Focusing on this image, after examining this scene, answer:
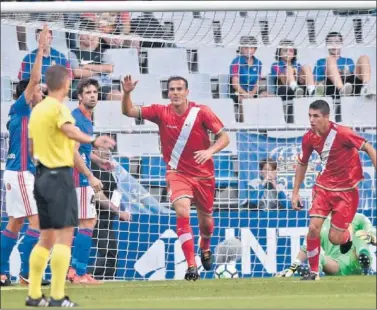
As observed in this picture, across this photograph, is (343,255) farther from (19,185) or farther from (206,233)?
(19,185)

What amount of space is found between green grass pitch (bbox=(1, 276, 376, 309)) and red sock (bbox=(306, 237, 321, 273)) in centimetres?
24

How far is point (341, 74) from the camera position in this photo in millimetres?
14938

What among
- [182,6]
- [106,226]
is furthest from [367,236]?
[182,6]

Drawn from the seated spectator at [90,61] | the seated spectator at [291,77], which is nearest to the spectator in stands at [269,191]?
the seated spectator at [291,77]

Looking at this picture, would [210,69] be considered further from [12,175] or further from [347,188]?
[12,175]

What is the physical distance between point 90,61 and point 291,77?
270cm

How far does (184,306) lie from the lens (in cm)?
862

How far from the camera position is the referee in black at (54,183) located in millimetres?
8500

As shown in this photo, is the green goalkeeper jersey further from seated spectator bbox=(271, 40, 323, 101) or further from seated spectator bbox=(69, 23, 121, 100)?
seated spectator bbox=(69, 23, 121, 100)

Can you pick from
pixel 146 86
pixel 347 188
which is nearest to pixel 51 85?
pixel 347 188

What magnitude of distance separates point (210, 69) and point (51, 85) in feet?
20.3

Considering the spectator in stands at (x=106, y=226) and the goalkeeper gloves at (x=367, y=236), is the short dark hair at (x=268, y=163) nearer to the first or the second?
the goalkeeper gloves at (x=367, y=236)

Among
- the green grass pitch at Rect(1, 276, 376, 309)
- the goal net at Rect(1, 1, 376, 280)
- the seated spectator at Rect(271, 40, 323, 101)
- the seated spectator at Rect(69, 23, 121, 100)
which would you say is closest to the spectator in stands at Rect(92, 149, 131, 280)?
the goal net at Rect(1, 1, 376, 280)

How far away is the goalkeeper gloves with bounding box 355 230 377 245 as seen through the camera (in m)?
14.0
